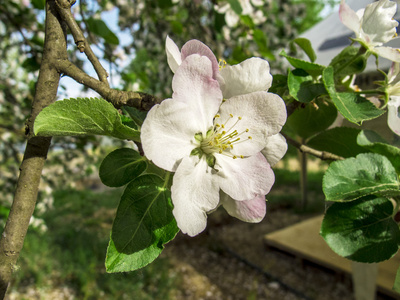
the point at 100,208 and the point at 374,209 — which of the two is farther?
the point at 100,208

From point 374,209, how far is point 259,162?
0.67 feet

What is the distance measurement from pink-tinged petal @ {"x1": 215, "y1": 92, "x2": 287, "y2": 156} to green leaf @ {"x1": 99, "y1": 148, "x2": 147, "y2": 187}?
0.40ft

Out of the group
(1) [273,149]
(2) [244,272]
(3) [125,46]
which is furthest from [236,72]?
(2) [244,272]

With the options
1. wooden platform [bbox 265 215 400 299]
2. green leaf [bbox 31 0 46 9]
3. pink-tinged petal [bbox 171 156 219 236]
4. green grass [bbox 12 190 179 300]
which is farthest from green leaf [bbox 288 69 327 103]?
wooden platform [bbox 265 215 400 299]

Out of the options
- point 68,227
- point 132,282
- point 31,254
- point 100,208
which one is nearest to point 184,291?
point 132,282

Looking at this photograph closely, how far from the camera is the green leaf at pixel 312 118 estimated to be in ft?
2.09

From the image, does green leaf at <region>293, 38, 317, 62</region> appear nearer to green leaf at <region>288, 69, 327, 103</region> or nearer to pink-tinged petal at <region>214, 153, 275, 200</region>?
green leaf at <region>288, 69, 327, 103</region>

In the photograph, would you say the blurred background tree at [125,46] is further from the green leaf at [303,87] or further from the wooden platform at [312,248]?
the wooden platform at [312,248]

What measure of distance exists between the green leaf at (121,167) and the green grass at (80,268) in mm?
2155

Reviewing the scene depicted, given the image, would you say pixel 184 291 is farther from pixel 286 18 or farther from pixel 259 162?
pixel 286 18

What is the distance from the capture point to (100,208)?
229 inches

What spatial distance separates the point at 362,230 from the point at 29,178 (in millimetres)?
457

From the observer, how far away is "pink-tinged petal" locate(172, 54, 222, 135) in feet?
1.29

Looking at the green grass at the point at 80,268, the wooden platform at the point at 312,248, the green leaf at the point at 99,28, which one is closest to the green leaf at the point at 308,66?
the green leaf at the point at 99,28
